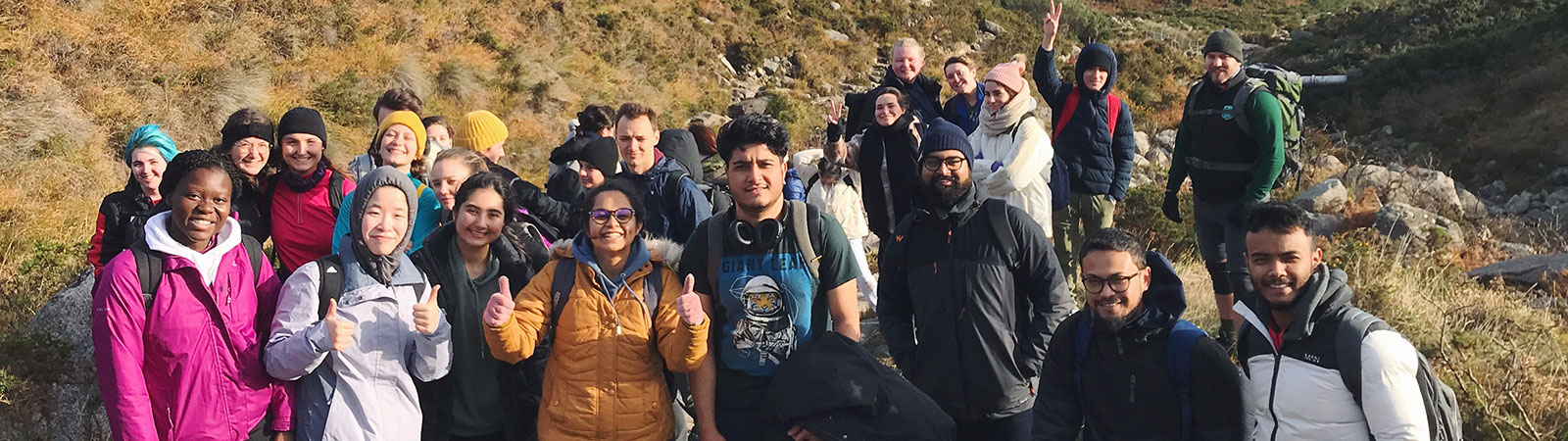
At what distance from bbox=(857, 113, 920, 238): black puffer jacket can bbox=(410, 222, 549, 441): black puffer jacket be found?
2493 mm

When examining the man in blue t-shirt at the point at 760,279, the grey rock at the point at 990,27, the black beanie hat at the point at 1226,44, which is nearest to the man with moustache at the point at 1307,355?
the man in blue t-shirt at the point at 760,279

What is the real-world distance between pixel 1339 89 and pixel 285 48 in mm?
27151

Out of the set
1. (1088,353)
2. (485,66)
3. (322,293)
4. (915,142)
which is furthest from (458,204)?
(485,66)

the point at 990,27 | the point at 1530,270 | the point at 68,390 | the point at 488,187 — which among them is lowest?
the point at 68,390

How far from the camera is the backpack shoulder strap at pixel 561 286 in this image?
10.7ft

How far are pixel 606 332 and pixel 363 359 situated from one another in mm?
880

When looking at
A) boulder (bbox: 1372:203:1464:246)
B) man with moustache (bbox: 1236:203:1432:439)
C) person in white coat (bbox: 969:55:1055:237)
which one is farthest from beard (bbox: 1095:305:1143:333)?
boulder (bbox: 1372:203:1464:246)

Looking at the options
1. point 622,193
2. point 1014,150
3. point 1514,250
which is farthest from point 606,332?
point 1514,250

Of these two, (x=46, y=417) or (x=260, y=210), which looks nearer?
(x=260, y=210)

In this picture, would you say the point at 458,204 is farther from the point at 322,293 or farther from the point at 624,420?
the point at 624,420

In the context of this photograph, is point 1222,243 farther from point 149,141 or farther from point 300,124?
point 149,141

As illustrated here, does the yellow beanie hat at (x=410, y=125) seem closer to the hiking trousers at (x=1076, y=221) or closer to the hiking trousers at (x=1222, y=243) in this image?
the hiking trousers at (x=1076, y=221)

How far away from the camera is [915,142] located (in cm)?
540

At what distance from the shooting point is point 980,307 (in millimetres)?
3268
